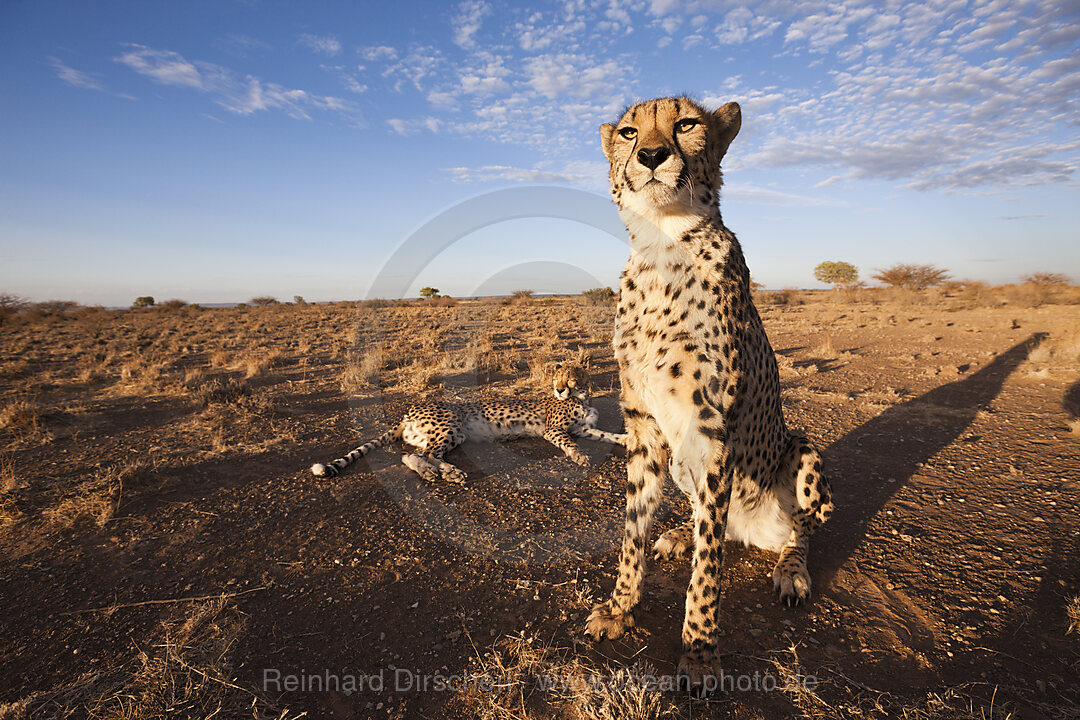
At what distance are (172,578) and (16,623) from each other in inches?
28.9

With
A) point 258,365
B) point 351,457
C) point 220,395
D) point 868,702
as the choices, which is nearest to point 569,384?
point 351,457

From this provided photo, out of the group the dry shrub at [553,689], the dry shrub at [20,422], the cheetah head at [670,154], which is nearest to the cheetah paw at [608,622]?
the dry shrub at [553,689]

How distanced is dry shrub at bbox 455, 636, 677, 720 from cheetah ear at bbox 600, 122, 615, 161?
2.69 m

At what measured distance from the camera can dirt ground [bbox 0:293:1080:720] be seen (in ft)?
7.09

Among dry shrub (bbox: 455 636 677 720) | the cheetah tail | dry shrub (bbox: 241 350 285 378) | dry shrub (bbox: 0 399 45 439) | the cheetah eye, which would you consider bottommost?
dry shrub (bbox: 455 636 677 720)

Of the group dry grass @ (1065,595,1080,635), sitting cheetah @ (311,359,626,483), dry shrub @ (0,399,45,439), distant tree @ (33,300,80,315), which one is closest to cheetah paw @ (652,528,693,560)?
dry grass @ (1065,595,1080,635)

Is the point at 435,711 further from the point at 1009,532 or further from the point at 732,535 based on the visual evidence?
the point at 1009,532

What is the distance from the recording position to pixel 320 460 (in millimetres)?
5395

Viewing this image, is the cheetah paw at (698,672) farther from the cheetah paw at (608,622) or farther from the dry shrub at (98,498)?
the dry shrub at (98,498)

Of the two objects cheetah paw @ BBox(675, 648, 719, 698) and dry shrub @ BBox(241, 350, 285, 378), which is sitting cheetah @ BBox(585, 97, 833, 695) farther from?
dry shrub @ BBox(241, 350, 285, 378)

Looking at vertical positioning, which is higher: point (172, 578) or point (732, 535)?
point (732, 535)

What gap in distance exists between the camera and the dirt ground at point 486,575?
7.09 ft

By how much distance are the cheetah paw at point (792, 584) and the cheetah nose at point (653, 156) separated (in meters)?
2.60

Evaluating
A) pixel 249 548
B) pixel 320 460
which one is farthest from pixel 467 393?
pixel 249 548
